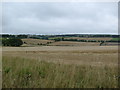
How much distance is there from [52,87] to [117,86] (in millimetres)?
1605

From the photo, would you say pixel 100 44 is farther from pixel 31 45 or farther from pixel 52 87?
pixel 52 87

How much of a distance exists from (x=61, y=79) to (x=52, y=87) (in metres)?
0.57

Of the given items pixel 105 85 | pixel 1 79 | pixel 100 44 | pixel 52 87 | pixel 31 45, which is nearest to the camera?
pixel 52 87

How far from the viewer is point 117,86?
14.0 ft

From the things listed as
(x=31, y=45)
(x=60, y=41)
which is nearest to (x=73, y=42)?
(x=60, y=41)

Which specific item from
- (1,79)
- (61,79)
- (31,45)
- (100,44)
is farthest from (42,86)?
(100,44)

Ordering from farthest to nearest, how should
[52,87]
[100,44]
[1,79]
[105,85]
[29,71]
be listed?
[100,44] → [29,71] → [1,79] → [105,85] → [52,87]

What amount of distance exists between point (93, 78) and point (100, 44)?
125 ft

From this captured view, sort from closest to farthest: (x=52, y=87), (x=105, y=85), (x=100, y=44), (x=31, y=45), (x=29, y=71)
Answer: (x=52, y=87) < (x=105, y=85) < (x=29, y=71) < (x=31, y=45) < (x=100, y=44)

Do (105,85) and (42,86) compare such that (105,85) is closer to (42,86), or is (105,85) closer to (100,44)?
(42,86)

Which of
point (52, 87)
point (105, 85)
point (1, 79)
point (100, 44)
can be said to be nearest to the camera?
point (52, 87)

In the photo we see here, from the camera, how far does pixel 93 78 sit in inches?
193

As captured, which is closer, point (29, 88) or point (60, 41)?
point (29, 88)

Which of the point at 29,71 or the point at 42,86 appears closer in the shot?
Result: the point at 42,86
